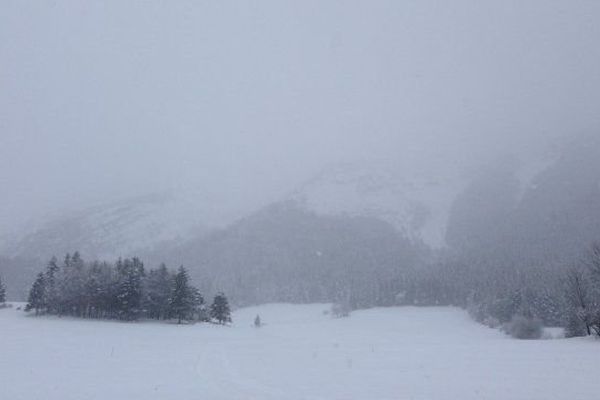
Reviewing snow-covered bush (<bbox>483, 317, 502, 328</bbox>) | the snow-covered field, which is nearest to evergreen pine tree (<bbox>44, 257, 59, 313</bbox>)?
the snow-covered field

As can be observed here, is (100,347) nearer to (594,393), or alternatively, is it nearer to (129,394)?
(129,394)


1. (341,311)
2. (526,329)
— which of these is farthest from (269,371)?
(341,311)

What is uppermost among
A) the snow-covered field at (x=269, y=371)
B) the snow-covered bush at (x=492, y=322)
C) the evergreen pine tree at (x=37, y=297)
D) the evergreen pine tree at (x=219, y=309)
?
the evergreen pine tree at (x=37, y=297)

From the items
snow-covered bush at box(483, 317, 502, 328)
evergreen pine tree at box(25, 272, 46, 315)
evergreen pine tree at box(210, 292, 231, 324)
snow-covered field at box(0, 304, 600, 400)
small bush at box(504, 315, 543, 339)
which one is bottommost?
snow-covered bush at box(483, 317, 502, 328)

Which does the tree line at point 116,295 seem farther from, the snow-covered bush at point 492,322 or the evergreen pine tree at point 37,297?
the snow-covered bush at point 492,322

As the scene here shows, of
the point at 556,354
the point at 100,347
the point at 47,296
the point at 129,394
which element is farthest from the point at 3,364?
the point at 47,296

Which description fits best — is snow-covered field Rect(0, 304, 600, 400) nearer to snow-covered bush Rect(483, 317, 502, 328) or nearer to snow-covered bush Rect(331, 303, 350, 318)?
snow-covered bush Rect(483, 317, 502, 328)

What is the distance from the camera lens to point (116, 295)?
75.4 metres

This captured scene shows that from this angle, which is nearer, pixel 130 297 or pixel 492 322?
pixel 130 297

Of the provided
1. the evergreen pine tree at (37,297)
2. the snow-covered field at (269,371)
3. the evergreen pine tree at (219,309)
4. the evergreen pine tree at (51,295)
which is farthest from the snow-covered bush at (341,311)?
the snow-covered field at (269,371)

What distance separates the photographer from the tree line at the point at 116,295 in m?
75.1

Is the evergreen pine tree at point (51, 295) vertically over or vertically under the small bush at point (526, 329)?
over

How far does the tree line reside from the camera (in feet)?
246

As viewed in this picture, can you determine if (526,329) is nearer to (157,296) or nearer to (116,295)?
(157,296)
